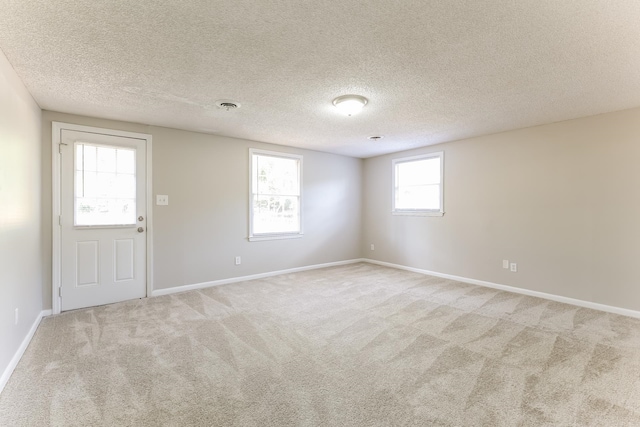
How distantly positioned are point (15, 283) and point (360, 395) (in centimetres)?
288

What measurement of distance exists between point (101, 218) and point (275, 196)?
2603 millimetres

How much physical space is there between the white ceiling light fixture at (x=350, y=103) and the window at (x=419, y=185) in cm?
262

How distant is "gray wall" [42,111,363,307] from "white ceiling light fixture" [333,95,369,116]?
2.30 m

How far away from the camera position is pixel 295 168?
5.76 metres

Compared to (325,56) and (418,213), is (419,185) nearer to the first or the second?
(418,213)

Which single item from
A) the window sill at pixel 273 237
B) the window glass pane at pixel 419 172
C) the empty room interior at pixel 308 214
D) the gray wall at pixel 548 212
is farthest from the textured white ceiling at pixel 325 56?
the window sill at pixel 273 237

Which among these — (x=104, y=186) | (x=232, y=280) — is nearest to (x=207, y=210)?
(x=232, y=280)

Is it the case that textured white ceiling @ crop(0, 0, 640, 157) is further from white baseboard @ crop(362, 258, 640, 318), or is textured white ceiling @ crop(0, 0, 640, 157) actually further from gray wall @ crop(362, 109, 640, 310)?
white baseboard @ crop(362, 258, 640, 318)

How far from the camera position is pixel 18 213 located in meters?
2.55

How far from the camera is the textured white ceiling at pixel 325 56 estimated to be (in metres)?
1.79

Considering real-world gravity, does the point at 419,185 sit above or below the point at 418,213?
above

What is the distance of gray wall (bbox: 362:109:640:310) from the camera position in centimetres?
349

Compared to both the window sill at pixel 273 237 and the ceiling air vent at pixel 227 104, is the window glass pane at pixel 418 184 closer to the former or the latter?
the window sill at pixel 273 237

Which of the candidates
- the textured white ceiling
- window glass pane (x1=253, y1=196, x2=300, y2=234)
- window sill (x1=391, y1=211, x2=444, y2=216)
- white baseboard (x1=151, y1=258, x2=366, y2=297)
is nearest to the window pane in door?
the textured white ceiling
